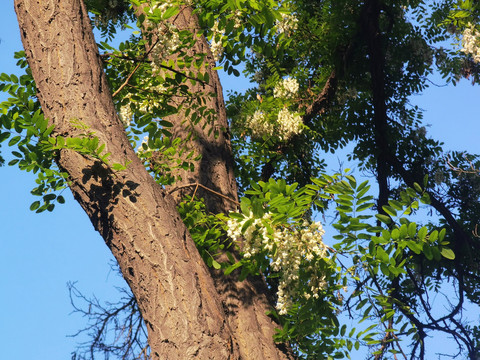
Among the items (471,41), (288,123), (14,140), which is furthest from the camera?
(471,41)

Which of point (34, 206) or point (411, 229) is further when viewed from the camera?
point (34, 206)

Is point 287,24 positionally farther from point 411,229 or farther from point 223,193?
point 411,229

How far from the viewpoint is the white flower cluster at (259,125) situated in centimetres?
610

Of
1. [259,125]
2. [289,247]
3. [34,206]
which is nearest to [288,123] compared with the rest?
[259,125]

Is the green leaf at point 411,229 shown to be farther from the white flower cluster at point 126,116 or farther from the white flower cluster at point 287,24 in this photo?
the white flower cluster at point 287,24

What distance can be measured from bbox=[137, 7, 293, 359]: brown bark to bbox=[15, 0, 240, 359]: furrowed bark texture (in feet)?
1.81

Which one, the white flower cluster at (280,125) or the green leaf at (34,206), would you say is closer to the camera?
the green leaf at (34,206)

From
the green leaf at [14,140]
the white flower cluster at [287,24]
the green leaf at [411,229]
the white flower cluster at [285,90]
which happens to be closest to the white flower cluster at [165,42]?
the green leaf at [14,140]

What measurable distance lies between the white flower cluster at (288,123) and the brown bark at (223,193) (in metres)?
1.48

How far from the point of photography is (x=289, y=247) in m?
3.06

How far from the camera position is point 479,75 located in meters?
7.89

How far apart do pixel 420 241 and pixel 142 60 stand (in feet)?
6.76

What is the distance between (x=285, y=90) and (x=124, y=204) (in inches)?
164

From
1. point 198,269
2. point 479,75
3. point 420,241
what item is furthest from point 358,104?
point 198,269
